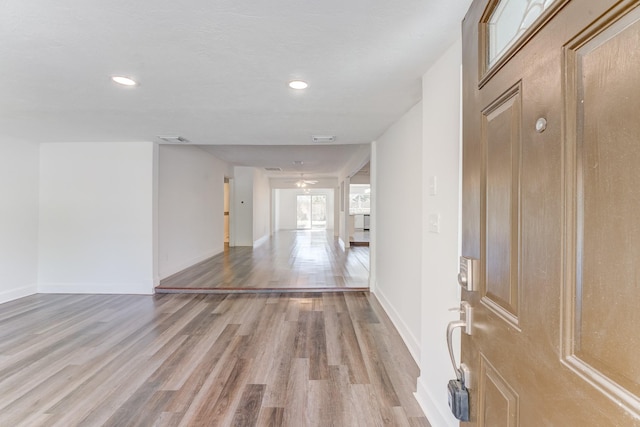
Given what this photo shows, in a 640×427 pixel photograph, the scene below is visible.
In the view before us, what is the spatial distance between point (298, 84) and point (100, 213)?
370cm

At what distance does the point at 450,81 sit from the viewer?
161 cm

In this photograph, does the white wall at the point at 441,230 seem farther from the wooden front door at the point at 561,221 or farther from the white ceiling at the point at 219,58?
the wooden front door at the point at 561,221

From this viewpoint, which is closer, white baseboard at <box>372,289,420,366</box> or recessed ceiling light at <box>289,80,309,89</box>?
recessed ceiling light at <box>289,80,309,89</box>

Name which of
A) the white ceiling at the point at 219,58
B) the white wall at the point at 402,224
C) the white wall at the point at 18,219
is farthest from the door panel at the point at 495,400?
the white wall at the point at 18,219

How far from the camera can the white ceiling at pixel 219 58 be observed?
4.43 feet

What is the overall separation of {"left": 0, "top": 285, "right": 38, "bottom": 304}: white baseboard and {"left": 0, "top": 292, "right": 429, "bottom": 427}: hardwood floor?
259 millimetres

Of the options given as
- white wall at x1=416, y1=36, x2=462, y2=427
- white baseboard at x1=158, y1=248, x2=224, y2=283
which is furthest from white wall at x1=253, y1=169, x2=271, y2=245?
white wall at x1=416, y1=36, x2=462, y2=427

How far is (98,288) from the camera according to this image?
421cm

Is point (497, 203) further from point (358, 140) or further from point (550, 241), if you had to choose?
point (358, 140)

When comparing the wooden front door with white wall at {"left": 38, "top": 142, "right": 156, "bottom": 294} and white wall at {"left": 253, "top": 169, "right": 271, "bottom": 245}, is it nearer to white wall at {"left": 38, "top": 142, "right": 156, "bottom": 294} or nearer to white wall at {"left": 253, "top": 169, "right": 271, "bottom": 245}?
white wall at {"left": 38, "top": 142, "right": 156, "bottom": 294}

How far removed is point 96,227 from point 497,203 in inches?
196

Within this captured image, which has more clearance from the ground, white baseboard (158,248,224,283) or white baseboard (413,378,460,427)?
white baseboard (158,248,224,283)

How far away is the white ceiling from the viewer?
4.43ft

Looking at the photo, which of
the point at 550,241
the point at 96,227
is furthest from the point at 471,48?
the point at 96,227
